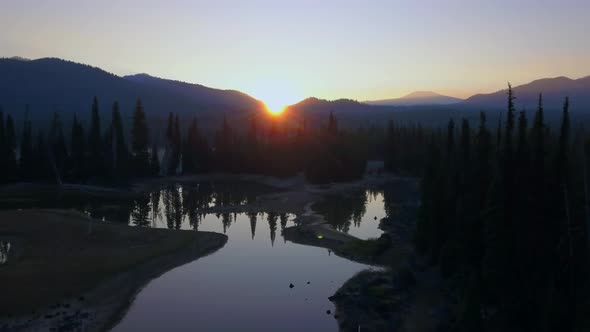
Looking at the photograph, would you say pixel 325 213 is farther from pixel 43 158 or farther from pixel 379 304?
pixel 43 158

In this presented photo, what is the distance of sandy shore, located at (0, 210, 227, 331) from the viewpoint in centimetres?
3450

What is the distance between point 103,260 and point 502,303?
3446 cm

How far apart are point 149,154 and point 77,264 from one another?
72402 millimetres

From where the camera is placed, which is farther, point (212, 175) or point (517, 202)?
point (212, 175)

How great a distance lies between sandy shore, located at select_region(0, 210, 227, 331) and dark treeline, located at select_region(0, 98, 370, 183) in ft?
107

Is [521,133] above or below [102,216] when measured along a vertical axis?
above

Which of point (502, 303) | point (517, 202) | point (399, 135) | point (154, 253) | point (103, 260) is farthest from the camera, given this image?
point (399, 135)

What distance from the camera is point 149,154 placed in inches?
4523

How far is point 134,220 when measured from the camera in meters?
70.5

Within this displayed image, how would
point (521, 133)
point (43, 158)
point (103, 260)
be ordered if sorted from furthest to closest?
point (43, 158) → point (103, 260) → point (521, 133)

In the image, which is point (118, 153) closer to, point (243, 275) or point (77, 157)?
point (77, 157)

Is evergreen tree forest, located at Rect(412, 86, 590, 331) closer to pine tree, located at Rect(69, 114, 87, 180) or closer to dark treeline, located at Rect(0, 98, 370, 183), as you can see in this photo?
dark treeline, located at Rect(0, 98, 370, 183)

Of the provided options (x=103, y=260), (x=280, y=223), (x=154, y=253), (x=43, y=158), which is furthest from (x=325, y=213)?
(x=43, y=158)

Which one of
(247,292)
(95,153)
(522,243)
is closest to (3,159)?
(95,153)
